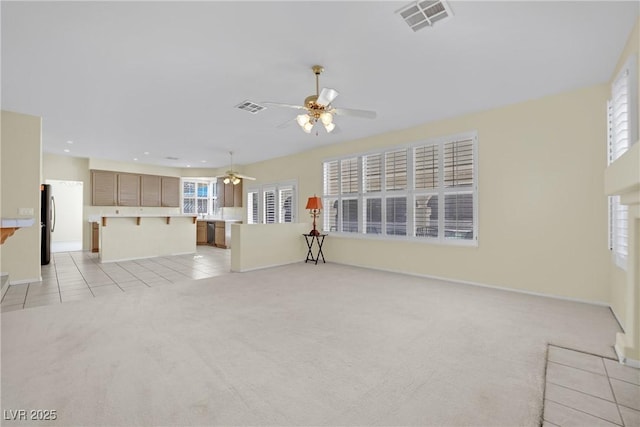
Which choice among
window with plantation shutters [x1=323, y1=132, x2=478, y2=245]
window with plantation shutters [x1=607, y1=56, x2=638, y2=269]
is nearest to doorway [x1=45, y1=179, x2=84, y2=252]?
window with plantation shutters [x1=323, y1=132, x2=478, y2=245]

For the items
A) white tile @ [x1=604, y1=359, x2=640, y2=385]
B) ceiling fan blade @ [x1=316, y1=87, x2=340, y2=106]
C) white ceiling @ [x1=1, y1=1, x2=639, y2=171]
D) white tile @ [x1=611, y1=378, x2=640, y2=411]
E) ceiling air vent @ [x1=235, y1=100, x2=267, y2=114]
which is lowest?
white tile @ [x1=611, y1=378, x2=640, y2=411]

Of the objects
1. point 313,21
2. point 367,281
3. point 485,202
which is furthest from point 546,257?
point 313,21

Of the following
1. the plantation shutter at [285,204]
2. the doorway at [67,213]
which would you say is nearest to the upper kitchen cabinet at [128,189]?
the doorway at [67,213]

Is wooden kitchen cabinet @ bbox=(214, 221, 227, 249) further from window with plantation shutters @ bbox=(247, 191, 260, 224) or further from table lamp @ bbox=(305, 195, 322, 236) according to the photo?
table lamp @ bbox=(305, 195, 322, 236)

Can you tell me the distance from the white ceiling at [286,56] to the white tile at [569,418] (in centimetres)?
273

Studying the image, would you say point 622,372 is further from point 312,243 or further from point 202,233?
point 202,233

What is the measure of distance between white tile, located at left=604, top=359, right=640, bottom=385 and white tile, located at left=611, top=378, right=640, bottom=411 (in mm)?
63

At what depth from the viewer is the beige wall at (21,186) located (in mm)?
4453

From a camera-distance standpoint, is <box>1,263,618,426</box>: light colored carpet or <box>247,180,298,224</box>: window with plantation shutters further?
<box>247,180,298,224</box>: window with plantation shutters

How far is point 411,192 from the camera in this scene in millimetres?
5273

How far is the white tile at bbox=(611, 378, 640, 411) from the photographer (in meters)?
1.77

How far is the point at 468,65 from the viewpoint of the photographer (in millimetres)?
3102

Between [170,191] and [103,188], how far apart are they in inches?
71.2

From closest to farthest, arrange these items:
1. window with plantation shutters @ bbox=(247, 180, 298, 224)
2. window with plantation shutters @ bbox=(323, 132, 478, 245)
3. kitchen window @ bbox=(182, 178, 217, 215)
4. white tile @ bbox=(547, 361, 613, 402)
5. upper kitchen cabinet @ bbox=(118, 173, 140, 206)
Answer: white tile @ bbox=(547, 361, 613, 402), window with plantation shutters @ bbox=(323, 132, 478, 245), window with plantation shutters @ bbox=(247, 180, 298, 224), upper kitchen cabinet @ bbox=(118, 173, 140, 206), kitchen window @ bbox=(182, 178, 217, 215)
